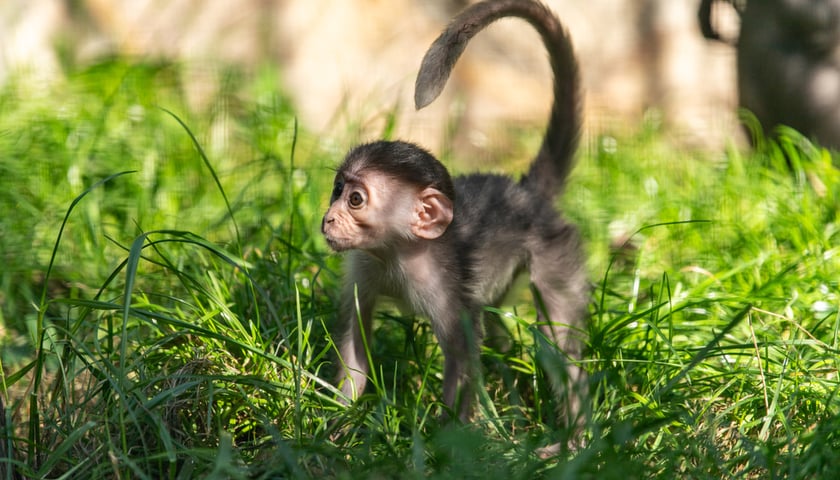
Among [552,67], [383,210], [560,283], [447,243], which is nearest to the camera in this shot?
[383,210]

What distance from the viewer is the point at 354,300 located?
3859mm

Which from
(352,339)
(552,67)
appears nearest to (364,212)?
(352,339)

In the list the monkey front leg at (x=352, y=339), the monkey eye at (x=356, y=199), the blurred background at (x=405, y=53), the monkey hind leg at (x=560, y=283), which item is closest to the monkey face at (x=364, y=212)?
the monkey eye at (x=356, y=199)

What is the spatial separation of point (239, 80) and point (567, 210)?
2.79m

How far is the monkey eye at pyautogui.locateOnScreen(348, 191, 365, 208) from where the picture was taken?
12.3 feet

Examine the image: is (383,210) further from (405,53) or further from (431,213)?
(405,53)

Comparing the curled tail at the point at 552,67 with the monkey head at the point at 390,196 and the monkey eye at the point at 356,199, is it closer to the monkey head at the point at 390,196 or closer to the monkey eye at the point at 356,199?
the monkey head at the point at 390,196

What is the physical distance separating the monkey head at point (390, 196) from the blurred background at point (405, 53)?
3.46m

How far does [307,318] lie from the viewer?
4.06m

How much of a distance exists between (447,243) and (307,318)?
66 cm

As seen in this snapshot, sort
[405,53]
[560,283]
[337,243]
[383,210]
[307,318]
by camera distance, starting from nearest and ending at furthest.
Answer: [337,243], [383,210], [307,318], [560,283], [405,53]

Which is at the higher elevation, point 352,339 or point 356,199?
point 356,199

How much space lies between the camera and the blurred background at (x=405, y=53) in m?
7.51

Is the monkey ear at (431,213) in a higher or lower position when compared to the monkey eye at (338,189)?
lower
